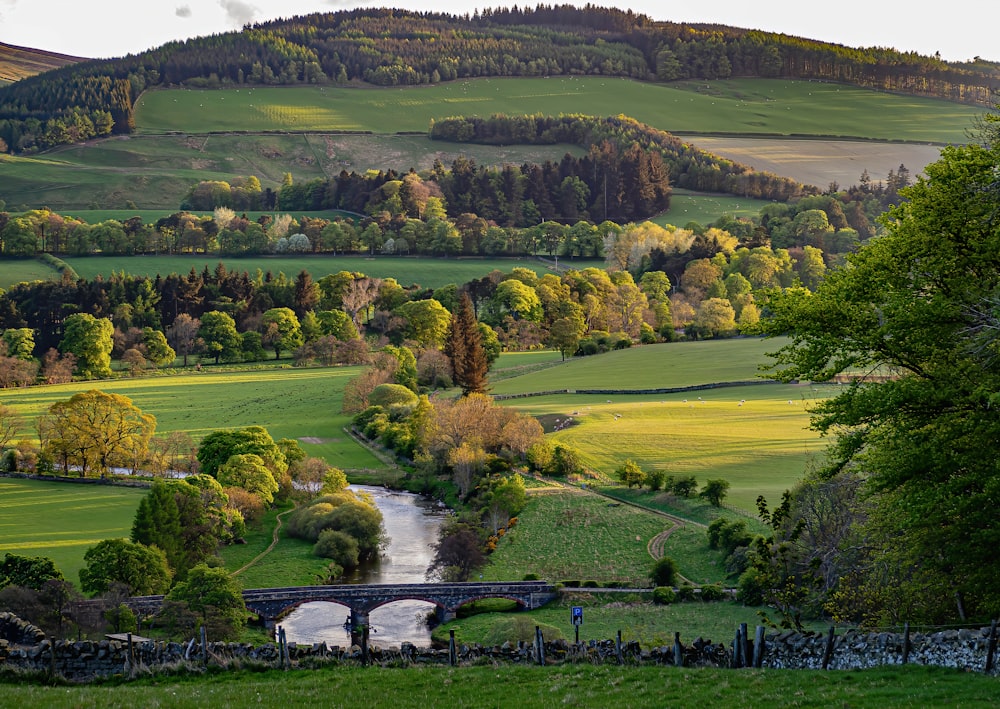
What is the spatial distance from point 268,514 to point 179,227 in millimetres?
112191

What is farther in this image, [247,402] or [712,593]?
[247,402]

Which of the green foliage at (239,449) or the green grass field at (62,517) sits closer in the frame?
the green grass field at (62,517)

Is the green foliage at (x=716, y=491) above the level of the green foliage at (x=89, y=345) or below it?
→ above

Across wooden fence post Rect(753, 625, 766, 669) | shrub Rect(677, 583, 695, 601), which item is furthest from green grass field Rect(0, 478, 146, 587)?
wooden fence post Rect(753, 625, 766, 669)

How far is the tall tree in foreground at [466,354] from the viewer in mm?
99688

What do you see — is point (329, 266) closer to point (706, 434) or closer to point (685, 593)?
point (706, 434)

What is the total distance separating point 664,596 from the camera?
51188 millimetres

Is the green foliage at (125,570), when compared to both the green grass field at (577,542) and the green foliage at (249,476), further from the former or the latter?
the green foliage at (249,476)

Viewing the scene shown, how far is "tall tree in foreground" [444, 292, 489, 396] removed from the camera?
99.7 meters

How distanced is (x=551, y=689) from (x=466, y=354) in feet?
258

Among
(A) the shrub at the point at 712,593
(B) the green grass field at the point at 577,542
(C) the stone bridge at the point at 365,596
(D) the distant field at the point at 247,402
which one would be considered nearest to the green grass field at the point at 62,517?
(C) the stone bridge at the point at 365,596

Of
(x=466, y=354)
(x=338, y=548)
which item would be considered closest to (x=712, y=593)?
(x=338, y=548)

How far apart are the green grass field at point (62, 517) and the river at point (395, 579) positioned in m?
11.1

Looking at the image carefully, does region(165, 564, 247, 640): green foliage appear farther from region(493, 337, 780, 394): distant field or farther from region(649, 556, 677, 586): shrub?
region(493, 337, 780, 394): distant field
